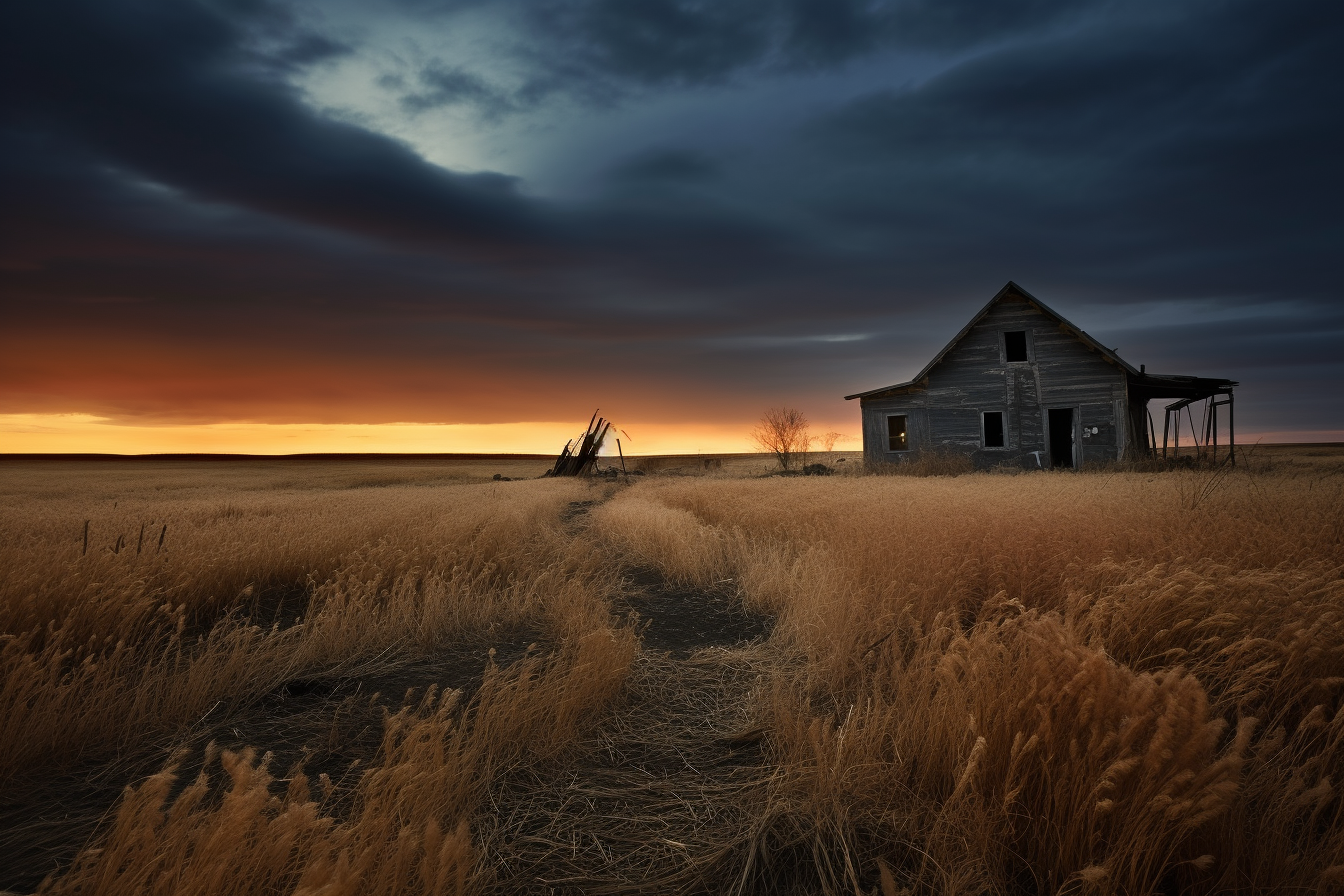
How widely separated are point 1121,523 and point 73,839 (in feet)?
26.4

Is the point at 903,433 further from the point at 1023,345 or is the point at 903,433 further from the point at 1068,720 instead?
the point at 1068,720

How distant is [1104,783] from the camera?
6.02ft

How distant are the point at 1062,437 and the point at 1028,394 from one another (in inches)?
155

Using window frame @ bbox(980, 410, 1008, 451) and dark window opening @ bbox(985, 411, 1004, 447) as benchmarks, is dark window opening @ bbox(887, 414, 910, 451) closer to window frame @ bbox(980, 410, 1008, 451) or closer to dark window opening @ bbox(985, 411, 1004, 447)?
window frame @ bbox(980, 410, 1008, 451)

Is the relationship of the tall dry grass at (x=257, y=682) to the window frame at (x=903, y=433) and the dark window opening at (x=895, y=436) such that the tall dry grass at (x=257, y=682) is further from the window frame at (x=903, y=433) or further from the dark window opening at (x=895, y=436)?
the dark window opening at (x=895, y=436)

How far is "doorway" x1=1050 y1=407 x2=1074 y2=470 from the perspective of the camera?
23.4 m

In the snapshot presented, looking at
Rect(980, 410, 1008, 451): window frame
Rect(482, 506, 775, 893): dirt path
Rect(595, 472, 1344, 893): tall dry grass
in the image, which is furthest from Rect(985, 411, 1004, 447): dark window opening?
Rect(482, 506, 775, 893): dirt path

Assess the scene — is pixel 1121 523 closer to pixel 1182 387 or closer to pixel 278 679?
pixel 278 679

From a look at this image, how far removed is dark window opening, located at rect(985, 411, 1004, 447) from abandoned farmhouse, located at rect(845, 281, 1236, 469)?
36 mm

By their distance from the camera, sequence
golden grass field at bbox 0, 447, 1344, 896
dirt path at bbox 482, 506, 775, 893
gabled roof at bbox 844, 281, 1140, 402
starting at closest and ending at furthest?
golden grass field at bbox 0, 447, 1344, 896, dirt path at bbox 482, 506, 775, 893, gabled roof at bbox 844, 281, 1140, 402

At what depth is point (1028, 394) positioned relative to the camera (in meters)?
22.8

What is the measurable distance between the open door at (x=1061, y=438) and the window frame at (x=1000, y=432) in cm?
156

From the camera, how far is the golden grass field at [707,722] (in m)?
2.00

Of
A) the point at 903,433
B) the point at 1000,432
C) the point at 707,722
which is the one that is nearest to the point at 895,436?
the point at 903,433
